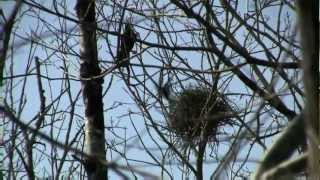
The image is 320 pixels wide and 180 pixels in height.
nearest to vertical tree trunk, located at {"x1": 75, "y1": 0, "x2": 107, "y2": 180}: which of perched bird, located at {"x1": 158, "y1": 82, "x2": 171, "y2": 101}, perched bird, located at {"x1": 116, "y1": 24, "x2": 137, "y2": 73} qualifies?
perched bird, located at {"x1": 116, "y1": 24, "x2": 137, "y2": 73}

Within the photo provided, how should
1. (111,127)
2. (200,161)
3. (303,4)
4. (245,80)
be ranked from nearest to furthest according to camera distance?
(303,4) < (245,80) < (200,161) < (111,127)

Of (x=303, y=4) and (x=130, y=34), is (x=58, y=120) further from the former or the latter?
(x=303, y=4)

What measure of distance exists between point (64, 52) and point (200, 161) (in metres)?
1.21

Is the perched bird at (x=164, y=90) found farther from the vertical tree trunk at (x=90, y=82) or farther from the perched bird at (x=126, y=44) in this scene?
the vertical tree trunk at (x=90, y=82)

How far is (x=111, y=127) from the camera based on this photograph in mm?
3863

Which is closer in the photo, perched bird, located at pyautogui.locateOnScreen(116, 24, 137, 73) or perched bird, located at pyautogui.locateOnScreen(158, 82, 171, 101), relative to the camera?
perched bird, located at pyautogui.locateOnScreen(158, 82, 171, 101)

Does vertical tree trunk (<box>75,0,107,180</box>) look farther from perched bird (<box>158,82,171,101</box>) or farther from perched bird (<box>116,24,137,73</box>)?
perched bird (<box>158,82,171,101</box>)

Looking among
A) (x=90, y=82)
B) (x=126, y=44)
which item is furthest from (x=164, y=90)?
(x=90, y=82)

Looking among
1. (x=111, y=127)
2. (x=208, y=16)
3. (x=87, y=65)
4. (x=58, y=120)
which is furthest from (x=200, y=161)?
(x=111, y=127)

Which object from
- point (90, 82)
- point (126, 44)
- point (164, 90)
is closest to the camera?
point (164, 90)

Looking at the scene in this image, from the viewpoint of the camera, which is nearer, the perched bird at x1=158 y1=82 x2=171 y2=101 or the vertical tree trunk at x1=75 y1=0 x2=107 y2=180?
the perched bird at x1=158 y1=82 x2=171 y2=101

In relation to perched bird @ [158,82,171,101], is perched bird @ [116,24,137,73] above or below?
above

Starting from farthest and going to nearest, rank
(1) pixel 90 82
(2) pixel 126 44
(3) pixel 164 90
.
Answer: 1. (1) pixel 90 82
2. (2) pixel 126 44
3. (3) pixel 164 90

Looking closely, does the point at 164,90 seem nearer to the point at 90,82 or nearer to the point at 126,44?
the point at 126,44
